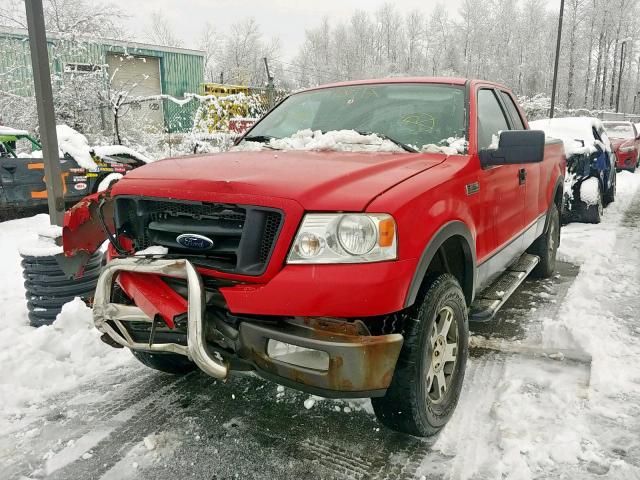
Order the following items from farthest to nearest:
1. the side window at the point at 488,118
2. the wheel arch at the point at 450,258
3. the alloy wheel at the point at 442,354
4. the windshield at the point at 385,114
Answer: the side window at the point at 488,118 < the windshield at the point at 385,114 < the alloy wheel at the point at 442,354 < the wheel arch at the point at 450,258

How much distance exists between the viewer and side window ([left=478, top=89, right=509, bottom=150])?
3.60m

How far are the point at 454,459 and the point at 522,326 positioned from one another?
209 centimetres

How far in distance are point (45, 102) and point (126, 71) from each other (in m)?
26.4

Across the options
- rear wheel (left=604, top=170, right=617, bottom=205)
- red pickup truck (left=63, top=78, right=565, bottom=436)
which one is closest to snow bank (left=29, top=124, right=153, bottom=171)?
red pickup truck (left=63, top=78, right=565, bottom=436)

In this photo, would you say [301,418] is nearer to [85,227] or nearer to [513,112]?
[85,227]

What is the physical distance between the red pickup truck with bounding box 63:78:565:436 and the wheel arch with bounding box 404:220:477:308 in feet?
0.03

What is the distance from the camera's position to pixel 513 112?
4.81 metres

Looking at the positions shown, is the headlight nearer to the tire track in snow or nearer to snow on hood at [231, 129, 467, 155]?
snow on hood at [231, 129, 467, 155]

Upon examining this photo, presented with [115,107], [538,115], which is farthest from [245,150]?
[538,115]

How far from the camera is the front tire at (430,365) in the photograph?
8.07ft

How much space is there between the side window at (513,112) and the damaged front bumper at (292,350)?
311cm

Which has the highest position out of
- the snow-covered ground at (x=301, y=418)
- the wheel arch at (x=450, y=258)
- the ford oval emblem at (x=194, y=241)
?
the ford oval emblem at (x=194, y=241)

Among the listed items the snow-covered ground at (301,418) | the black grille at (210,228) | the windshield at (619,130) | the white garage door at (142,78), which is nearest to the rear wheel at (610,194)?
the windshield at (619,130)

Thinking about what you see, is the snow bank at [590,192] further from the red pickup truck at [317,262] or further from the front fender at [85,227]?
the front fender at [85,227]
